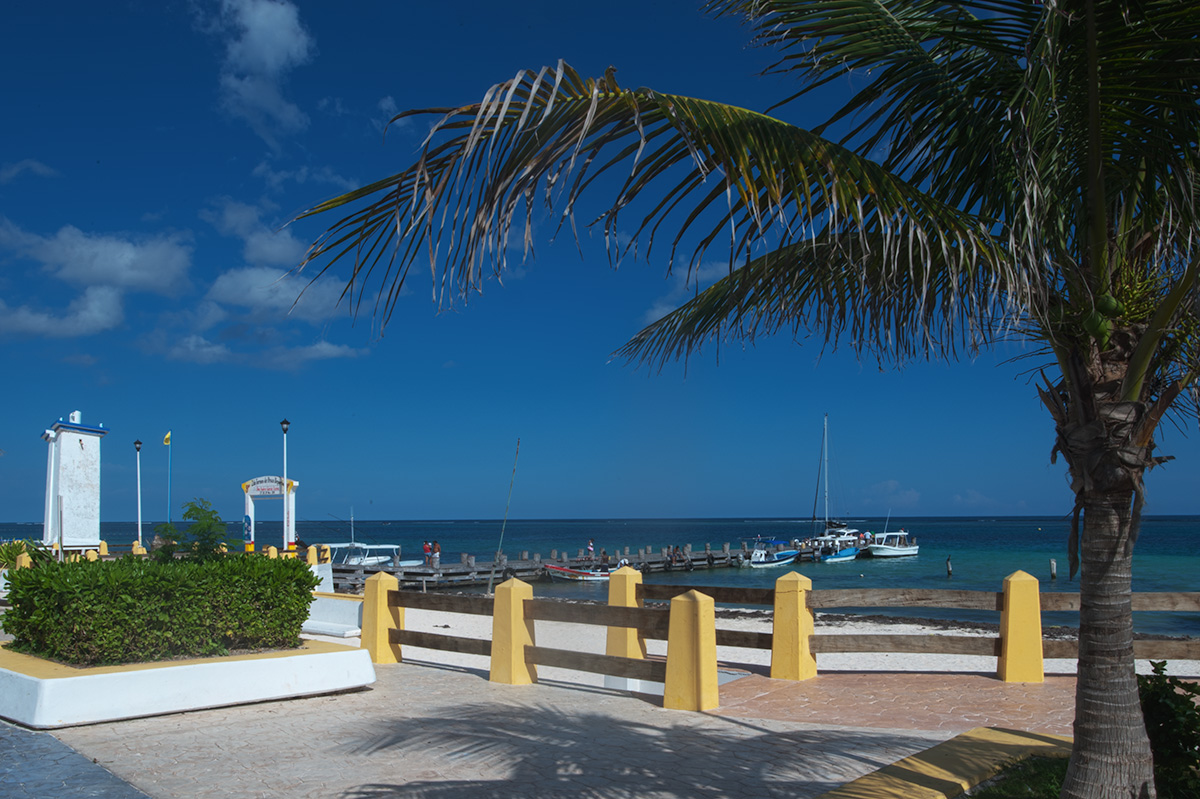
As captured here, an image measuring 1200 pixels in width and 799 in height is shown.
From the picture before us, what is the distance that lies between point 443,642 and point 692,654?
352 cm

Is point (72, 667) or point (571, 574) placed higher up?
point (72, 667)

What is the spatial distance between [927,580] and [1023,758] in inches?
1962

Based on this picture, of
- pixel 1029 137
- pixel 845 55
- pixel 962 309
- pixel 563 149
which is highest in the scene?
pixel 845 55

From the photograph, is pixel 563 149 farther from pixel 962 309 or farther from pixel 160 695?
pixel 160 695

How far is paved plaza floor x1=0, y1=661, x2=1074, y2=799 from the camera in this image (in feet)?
18.2

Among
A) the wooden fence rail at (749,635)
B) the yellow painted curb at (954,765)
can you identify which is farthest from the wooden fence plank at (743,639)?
the yellow painted curb at (954,765)

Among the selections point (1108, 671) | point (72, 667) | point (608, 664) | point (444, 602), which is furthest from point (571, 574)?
point (1108, 671)

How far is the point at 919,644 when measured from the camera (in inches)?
349

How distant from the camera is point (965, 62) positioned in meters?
4.31

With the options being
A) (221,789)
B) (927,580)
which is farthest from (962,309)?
(927,580)

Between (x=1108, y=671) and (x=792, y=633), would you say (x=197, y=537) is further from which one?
(x=1108, y=671)

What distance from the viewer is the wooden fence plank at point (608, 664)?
318 inches

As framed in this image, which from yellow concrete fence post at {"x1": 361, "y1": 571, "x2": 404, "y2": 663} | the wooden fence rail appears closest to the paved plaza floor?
the wooden fence rail

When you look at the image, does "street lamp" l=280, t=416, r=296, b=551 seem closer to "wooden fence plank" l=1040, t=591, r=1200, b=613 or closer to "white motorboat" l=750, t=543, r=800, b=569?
"wooden fence plank" l=1040, t=591, r=1200, b=613
